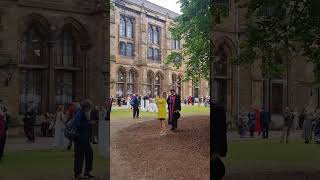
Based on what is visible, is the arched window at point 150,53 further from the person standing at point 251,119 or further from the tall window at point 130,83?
the person standing at point 251,119

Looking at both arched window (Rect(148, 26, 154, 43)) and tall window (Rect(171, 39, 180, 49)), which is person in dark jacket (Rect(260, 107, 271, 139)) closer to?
tall window (Rect(171, 39, 180, 49))

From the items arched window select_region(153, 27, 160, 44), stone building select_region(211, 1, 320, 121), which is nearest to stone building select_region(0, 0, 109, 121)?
arched window select_region(153, 27, 160, 44)

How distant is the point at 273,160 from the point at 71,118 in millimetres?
2612

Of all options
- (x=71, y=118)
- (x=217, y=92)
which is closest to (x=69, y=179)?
(x=71, y=118)

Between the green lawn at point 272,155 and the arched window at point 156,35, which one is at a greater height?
the arched window at point 156,35

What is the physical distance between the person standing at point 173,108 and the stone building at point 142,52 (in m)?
0.05

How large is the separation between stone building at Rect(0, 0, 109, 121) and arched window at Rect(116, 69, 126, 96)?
53 centimetres

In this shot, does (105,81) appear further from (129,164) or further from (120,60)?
(129,164)

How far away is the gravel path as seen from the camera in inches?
139

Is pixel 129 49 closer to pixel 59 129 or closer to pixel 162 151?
pixel 162 151

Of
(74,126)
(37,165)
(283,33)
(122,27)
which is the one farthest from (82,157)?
(283,33)

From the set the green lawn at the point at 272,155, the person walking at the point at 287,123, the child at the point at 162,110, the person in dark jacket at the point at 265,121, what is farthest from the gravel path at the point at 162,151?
the person walking at the point at 287,123

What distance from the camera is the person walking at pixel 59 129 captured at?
421 centimetres

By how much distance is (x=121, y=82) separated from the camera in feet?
11.7
